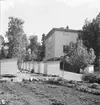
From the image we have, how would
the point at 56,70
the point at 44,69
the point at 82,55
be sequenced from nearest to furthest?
1. the point at 56,70
2. the point at 44,69
3. the point at 82,55

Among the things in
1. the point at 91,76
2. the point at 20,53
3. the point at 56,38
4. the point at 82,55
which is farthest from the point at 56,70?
the point at 56,38

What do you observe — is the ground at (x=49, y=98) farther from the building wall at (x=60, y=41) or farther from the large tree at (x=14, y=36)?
the building wall at (x=60, y=41)

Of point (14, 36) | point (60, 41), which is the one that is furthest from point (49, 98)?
point (60, 41)

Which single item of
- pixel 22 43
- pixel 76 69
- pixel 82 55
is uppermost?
pixel 22 43

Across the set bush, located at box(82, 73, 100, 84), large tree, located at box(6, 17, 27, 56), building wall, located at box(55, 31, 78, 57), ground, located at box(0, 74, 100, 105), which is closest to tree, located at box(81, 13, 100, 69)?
building wall, located at box(55, 31, 78, 57)

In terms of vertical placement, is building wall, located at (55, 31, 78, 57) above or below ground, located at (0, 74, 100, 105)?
above

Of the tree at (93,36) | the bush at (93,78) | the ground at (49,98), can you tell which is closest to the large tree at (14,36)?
the tree at (93,36)

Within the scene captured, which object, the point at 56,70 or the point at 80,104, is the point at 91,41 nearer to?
the point at 56,70

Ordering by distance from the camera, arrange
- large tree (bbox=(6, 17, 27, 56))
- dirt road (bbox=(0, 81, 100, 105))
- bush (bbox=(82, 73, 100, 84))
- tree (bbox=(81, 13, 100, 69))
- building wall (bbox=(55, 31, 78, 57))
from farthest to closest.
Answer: building wall (bbox=(55, 31, 78, 57)) → tree (bbox=(81, 13, 100, 69)) → large tree (bbox=(6, 17, 27, 56)) → bush (bbox=(82, 73, 100, 84)) → dirt road (bbox=(0, 81, 100, 105))

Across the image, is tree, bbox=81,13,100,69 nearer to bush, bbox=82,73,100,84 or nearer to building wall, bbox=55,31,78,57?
building wall, bbox=55,31,78,57

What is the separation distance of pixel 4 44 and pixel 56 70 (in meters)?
13.3

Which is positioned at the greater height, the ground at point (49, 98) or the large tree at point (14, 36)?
the large tree at point (14, 36)

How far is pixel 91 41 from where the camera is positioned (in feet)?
A: 102

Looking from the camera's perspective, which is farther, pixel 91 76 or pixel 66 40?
pixel 66 40
